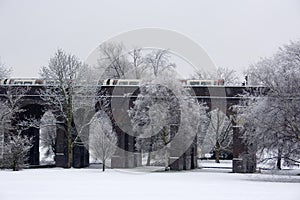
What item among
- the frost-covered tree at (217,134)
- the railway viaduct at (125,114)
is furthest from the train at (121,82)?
the frost-covered tree at (217,134)

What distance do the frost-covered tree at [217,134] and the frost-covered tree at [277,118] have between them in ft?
66.7

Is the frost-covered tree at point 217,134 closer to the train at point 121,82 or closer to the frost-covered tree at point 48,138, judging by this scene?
the train at point 121,82

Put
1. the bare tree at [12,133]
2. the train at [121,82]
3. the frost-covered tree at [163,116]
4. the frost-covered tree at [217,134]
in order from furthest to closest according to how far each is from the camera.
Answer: the frost-covered tree at [217,134]
the train at [121,82]
the frost-covered tree at [163,116]
the bare tree at [12,133]

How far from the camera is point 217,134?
53.2 metres

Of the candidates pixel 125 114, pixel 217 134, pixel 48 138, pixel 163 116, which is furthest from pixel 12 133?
pixel 217 134

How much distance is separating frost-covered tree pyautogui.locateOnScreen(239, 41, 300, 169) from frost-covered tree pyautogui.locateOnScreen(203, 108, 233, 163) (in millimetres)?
20320

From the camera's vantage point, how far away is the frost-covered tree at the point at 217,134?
176ft

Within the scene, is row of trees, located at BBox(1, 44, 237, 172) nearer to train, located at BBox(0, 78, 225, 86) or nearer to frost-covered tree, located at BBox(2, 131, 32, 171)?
train, located at BBox(0, 78, 225, 86)

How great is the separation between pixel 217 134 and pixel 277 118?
2247cm

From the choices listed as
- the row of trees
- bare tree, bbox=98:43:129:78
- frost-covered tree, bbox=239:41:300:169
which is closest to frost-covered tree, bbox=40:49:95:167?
the row of trees

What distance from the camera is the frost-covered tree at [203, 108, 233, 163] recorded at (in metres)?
53.6

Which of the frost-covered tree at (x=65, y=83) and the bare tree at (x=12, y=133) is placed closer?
the bare tree at (x=12, y=133)

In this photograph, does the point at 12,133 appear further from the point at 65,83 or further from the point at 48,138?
the point at 48,138

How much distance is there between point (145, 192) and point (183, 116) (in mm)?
18483
